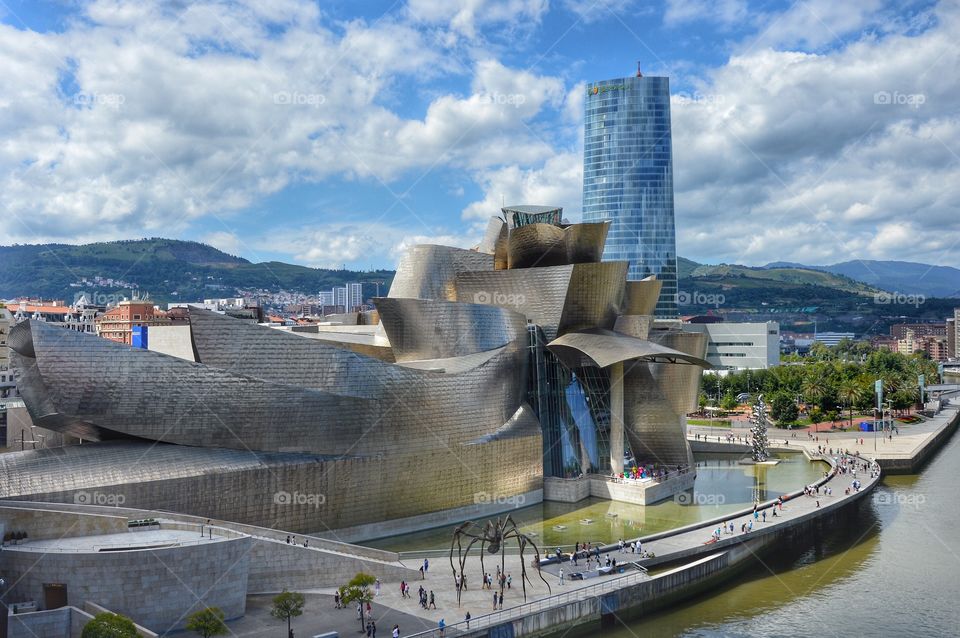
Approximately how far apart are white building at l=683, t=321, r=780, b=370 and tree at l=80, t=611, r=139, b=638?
3866 inches

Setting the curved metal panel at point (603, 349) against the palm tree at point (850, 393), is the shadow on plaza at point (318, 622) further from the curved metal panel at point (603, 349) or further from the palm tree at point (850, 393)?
the palm tree at point (850, 393)

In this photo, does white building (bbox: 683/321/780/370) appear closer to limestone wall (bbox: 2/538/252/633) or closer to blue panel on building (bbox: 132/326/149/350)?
blue panel on building (bbox: 132/326/149/350)

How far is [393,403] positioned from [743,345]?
8894 centimetres

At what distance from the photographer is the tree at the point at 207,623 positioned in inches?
709

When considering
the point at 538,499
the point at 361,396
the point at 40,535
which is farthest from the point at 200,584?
the point at 538,499

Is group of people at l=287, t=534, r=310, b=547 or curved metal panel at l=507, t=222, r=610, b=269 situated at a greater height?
curved metal panel at l=507, t=222, r=610, b=269

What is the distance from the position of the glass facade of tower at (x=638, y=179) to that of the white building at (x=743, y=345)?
25.8ft

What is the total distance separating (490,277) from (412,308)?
769cm

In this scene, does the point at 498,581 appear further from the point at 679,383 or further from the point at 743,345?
the point at 743,345

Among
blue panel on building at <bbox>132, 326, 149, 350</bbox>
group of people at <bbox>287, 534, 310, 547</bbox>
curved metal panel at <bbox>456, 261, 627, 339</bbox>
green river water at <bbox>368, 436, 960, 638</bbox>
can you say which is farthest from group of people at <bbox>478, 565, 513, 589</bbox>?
blue panel on building at <bbox>132, 326, 149, 350</bbox>

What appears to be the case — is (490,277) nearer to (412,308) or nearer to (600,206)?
(412,308)

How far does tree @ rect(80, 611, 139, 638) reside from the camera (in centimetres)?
1638

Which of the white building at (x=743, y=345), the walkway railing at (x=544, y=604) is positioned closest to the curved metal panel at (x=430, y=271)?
the walkway railing at (x=544, y=604)

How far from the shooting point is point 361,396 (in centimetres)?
2917
